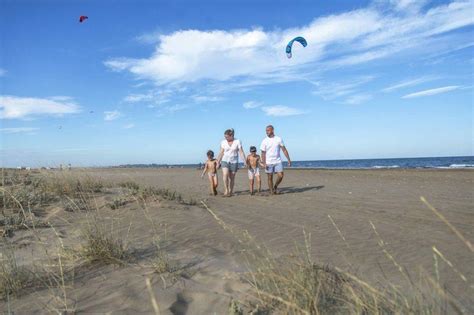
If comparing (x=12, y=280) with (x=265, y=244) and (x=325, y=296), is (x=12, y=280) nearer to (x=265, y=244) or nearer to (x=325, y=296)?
(x=325, y=296)

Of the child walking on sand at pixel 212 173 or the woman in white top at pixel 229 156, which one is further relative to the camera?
the child walking on sand at pixel 212 173

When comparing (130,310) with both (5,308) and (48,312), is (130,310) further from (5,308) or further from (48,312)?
(5,308)

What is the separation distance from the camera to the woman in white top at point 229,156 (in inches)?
432

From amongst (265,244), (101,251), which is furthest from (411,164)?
(101,251)

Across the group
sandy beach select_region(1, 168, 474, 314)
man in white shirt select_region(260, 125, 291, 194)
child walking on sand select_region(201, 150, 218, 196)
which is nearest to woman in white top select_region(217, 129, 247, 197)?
child walking on sand select_region(201, 150, 218, 196)

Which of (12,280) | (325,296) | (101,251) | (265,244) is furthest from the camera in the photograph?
(265,244)

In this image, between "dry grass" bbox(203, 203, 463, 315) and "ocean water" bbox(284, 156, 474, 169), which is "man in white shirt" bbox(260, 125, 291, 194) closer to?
"dry grass" bbox(203, 203, 463, 315)

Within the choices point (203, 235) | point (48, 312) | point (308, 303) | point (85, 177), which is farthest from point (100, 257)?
point (85, 177)

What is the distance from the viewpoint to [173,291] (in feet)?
11.0

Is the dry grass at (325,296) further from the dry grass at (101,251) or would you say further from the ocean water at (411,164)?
the ocean water at (411,164)

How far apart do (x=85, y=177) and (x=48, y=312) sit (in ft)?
25.0

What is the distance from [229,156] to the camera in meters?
11.0

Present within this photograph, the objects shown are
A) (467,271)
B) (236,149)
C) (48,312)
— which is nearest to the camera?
(48,312)

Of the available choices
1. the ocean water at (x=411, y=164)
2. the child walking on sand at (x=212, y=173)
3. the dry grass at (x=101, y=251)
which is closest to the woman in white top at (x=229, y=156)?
the child walking on sand at (x=212, y=173)
